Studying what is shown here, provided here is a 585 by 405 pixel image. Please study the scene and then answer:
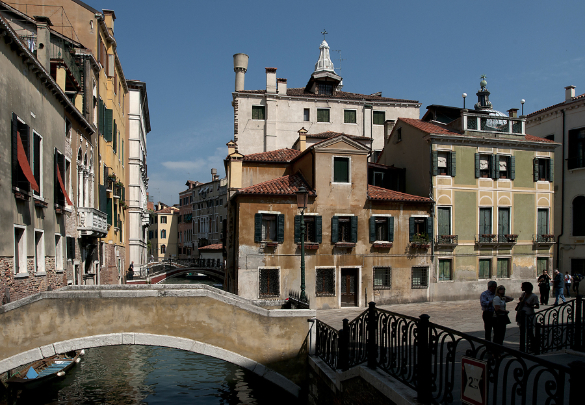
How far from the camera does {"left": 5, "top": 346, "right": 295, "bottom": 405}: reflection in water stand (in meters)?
15.9

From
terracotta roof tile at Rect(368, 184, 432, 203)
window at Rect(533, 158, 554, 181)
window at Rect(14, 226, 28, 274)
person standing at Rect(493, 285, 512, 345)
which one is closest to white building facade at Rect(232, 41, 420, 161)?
terracotta roof tile at Rect(368, 184, 432, 203)

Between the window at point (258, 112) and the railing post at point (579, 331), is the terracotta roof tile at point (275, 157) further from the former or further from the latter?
the railing post at point (579, 331)

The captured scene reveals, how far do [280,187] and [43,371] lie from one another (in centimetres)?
1182

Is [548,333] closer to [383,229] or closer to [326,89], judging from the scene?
[383,229]

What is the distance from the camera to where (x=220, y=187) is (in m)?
69.7

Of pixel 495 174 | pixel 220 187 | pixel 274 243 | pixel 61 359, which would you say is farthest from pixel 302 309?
pixel 220 187

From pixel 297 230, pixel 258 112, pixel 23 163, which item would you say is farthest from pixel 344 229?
pixel 23 163

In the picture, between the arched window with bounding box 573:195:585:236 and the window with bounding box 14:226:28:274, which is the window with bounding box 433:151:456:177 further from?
the window with bounding box 14:226:28:274

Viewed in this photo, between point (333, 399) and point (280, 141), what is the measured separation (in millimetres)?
24974

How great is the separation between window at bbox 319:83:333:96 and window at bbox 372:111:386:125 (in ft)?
12.0

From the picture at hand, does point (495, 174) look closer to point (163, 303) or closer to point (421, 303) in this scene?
point (421, 303)

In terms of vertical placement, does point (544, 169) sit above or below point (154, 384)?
above

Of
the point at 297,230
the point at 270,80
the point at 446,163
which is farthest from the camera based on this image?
the point at 270,80

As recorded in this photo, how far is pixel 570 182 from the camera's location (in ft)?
91.8
